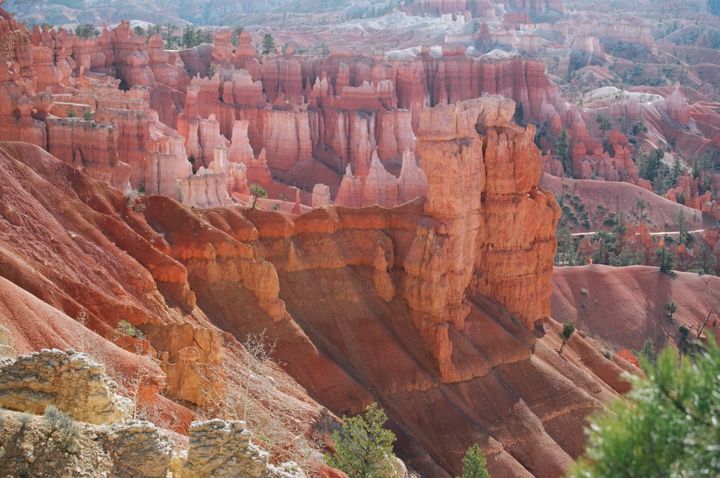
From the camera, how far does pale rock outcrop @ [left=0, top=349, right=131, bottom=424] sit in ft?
55.8

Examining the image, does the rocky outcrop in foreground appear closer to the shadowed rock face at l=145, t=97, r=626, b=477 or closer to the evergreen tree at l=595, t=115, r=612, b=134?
the shadowed rock face at l=145, t=97, r=626, b=477

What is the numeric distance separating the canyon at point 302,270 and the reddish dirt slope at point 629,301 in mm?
168

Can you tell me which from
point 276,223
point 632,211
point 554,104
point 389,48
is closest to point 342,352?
point 276,223

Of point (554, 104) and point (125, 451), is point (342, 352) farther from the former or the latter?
point (554, 104)

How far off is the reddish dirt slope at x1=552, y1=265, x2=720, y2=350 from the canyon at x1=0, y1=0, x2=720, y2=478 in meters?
0.17

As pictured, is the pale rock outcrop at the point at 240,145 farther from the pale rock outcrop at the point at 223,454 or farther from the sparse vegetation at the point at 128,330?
the pale rock outcrop at the point at 223,454

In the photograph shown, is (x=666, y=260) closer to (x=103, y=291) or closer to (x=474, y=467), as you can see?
(x=474, y=467)

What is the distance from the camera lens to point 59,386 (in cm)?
1759

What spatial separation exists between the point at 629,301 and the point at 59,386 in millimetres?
54944

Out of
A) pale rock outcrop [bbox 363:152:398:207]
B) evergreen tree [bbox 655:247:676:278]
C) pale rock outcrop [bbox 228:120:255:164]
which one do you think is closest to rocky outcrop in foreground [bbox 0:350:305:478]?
pale rock outcrop [bbox 363:152:398:207]

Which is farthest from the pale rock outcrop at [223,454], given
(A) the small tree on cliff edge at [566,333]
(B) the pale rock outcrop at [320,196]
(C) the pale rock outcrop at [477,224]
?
(B) the pale rock outcrop at [320,196]

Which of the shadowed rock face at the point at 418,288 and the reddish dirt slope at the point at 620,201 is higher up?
the shadowed rock face at the point at 418,288

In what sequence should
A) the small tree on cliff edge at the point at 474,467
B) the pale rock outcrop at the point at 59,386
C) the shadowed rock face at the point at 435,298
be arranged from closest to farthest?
the pale rock outcrop at the point at 59,386
the small tree on cliff edge at the point at 474,467
the shadowed rock face at the point at 435,298

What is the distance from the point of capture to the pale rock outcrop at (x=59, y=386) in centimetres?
1700
